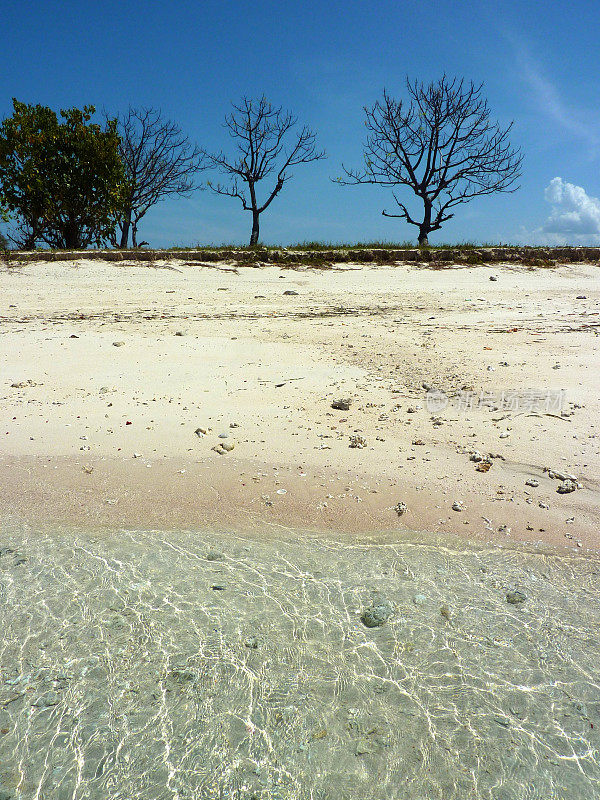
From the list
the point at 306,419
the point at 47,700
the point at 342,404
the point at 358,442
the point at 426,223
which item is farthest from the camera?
the point at 426,223

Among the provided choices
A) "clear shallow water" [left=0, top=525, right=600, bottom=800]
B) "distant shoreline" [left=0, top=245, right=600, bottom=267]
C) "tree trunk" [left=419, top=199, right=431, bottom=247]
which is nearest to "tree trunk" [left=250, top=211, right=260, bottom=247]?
"tree trunk" [left=419, top=199, right=431, bottom=247]

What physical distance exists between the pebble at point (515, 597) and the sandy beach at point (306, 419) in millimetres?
442

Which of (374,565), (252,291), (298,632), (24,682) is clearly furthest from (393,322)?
(24,682)

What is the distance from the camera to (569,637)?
2121 mm

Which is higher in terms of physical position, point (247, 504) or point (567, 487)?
point (567, 487)

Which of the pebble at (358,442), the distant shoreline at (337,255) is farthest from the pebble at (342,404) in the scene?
the distant shoreline at (337,255)

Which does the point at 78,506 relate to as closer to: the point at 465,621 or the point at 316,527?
the point at 316,527

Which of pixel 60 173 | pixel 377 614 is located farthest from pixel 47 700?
pixel 60 173

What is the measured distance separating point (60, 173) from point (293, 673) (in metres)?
16.0

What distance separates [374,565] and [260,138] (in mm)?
23740

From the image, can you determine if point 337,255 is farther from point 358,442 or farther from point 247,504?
point 247,504

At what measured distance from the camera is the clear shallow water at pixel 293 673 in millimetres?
1616

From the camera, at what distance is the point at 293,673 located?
1956mm

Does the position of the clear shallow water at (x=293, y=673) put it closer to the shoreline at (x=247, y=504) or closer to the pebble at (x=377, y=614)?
the pebble at (x=377, y=614)
